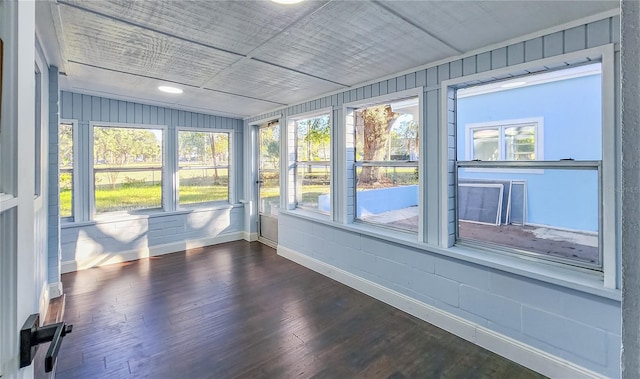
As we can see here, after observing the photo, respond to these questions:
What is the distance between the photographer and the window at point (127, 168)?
4.58m

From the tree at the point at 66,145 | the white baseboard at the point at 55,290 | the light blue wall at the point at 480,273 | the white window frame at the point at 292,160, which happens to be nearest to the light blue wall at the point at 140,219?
the tree at the point at 66,145

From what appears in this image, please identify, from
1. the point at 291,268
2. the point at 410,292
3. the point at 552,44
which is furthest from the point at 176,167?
the point at 552,44

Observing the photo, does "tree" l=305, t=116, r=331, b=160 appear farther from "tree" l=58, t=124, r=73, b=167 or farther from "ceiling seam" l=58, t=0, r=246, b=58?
"tree" l=58, t=124, r=73, b=167

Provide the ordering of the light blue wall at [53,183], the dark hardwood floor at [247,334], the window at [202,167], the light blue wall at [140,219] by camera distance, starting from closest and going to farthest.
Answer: the dark hardwood floor at [247,334]
the light blue wall at [53,183]
the light blue wall at [140,219]
the window at [202,167]

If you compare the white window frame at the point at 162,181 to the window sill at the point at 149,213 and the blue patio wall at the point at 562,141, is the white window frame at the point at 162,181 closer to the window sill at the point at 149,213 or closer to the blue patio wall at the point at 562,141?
the window sill at the point at 149,213

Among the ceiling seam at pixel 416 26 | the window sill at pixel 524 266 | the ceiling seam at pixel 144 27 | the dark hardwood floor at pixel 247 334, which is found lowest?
the dark hardwood floor at pixel 247 334

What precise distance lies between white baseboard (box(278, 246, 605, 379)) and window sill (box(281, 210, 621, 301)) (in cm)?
52

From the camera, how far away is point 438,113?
2809 mm

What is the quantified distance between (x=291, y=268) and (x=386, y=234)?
1.65 meters

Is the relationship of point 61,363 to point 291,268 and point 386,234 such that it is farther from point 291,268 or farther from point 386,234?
point 386,234

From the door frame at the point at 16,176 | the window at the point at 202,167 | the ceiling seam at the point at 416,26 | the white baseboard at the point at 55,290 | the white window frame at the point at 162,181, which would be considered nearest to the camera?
the door frame at the point at 16,176

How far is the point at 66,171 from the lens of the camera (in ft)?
14.1

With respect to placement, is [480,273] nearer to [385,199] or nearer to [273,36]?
[385,199]

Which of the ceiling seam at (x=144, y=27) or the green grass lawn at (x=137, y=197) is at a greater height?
the ceiling seam at (x=144, y=27)
